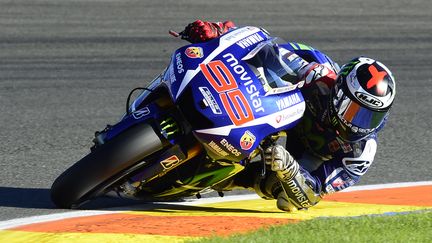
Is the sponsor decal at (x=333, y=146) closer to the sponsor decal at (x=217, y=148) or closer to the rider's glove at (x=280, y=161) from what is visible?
the rider's glove at (x=280, y=161)

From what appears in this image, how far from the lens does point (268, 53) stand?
20.0 ft

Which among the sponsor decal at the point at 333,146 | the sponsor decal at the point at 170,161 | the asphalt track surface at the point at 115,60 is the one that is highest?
the sponsor decal at the point at 170,161

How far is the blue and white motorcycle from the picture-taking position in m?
5.77

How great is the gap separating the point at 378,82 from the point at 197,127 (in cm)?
102

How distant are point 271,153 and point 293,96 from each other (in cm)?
33

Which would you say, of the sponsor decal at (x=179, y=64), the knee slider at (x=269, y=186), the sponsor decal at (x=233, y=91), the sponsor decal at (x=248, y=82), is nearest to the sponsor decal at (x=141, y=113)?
the sponsor decal at (x=179, y=64)

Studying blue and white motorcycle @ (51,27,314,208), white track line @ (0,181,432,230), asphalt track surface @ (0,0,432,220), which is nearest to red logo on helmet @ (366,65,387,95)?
blue and white motorcycle @ (51,27,314,208)

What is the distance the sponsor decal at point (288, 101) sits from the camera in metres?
5.88

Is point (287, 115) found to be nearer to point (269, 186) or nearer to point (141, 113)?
point (269, 186)

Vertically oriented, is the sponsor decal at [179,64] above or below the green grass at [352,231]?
above

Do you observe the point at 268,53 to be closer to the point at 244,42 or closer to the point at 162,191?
the point at 244,42

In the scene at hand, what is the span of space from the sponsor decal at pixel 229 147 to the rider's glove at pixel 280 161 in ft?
0.68

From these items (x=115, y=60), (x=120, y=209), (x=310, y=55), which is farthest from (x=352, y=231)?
(x=115, y=60)

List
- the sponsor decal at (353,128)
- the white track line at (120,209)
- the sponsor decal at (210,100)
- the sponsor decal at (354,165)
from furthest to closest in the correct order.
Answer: the sponsor decal at (354,165), the sponsor decal at (353,128), the white track line at (120,209), the sponsor decal at (210,100)
